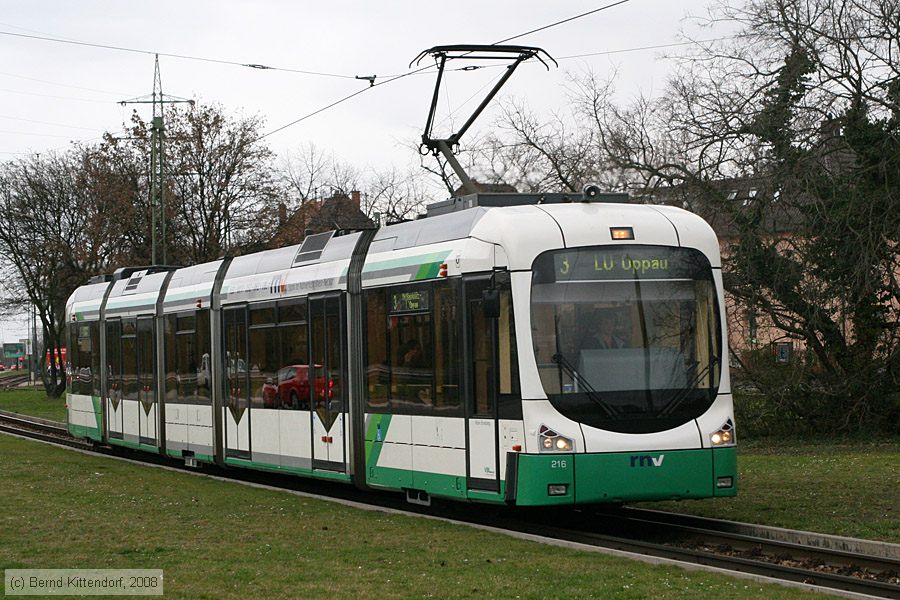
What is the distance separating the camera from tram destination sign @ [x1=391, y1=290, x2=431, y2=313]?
1402 cm

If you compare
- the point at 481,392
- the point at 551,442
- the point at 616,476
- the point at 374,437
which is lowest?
the point at 616,476

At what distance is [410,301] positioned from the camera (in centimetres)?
1437

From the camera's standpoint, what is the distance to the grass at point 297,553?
930 centimetres

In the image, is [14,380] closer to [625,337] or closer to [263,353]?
[263,353]

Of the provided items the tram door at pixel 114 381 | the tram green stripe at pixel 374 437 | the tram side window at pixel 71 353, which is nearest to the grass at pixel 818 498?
the tram green stripe at pixel 374 437

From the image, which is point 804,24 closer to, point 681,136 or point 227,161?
point 681,136

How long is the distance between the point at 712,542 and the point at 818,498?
3.61m

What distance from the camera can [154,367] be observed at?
23031 mm

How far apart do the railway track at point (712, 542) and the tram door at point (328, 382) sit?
88 cm

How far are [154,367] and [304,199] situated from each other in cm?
2839

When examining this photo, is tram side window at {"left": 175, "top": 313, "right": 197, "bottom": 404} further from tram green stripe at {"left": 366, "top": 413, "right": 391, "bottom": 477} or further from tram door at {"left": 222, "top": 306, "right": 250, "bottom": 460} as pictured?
tram green stripe at {"left": 366, "top": 413, "right": 391, "bottom": 477}

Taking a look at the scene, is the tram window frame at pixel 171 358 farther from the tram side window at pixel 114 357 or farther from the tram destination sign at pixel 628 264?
the tram destination sign at pixel 628 264

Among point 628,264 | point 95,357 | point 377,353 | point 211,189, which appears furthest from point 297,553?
point 211,189

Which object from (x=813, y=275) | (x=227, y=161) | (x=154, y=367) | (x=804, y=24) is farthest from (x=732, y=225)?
(x=227, y=161)
